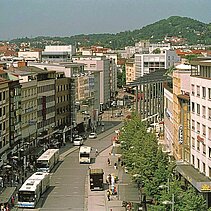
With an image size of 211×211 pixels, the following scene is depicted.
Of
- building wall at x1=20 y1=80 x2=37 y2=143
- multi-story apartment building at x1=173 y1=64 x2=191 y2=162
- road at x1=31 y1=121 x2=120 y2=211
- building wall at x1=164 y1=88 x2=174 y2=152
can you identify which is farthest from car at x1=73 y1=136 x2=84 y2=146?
multi-story apartment building at x1=173 y1=64 x2=191 y2=162

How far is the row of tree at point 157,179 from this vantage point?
44.8 meters

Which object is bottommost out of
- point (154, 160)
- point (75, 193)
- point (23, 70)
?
point (75, 193)

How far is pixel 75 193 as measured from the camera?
71.4m

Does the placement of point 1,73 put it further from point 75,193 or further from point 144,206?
point 144,206

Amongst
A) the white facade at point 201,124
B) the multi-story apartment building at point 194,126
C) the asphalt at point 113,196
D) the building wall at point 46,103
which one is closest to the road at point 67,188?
the asphalt at point 113,196

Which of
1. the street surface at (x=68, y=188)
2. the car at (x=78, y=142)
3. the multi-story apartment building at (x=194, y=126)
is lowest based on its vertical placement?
the car at (x=78, y=142)

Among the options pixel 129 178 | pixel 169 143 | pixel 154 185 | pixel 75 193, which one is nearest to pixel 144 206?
pixel 154 185

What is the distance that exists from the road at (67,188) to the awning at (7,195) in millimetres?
2840

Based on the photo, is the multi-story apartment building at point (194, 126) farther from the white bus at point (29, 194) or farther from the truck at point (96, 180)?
the white bus at point (29, 194)

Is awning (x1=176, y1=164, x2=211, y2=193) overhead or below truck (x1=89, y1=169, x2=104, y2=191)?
overhead

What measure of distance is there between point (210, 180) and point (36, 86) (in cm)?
5696

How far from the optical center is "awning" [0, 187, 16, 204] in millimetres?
63388

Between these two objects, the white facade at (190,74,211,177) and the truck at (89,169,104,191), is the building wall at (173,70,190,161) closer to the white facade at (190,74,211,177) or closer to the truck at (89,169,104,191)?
the white facade at (190,74,211,177)

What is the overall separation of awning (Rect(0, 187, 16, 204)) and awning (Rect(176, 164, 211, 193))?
15678mm
